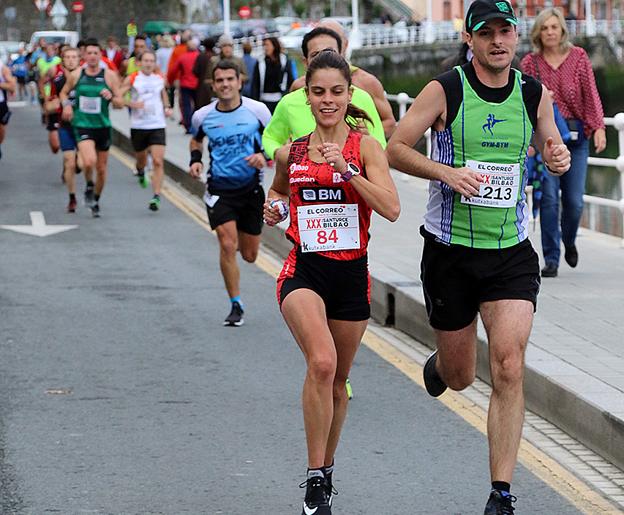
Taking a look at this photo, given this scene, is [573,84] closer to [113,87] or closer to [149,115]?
[113,87]

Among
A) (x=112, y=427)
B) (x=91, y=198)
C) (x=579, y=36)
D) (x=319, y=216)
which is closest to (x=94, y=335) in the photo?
(x=112, y=427)

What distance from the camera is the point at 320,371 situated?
6207 millimetres

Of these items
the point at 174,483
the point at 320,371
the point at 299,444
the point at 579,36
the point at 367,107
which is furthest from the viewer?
the point at 579,36

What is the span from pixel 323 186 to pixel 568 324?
3835 millimetres

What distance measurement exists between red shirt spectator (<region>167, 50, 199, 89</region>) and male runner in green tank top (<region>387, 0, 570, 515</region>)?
22593 mm

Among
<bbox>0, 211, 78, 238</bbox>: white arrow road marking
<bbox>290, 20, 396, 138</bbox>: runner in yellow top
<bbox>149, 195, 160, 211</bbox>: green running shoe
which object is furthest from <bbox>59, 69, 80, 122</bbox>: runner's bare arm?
<bbox>290, 20, 396, 138</bbox>: runner in yellow top

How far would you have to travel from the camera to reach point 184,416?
8156mm

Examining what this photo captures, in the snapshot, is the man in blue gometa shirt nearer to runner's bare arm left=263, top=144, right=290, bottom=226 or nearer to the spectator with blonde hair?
the spectator with blonde hair

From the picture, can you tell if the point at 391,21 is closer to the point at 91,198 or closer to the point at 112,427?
the point at 91,198

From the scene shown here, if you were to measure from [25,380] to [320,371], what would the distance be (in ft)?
10.7

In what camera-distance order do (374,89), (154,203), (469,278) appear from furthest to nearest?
(154,203), (374,89), (469,278)

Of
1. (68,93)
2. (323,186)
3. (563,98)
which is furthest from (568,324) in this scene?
(68,93)

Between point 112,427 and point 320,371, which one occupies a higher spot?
point 320,371

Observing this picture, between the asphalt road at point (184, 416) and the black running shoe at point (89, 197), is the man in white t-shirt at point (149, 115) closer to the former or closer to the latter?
the black running shoe at point (89, 197)
